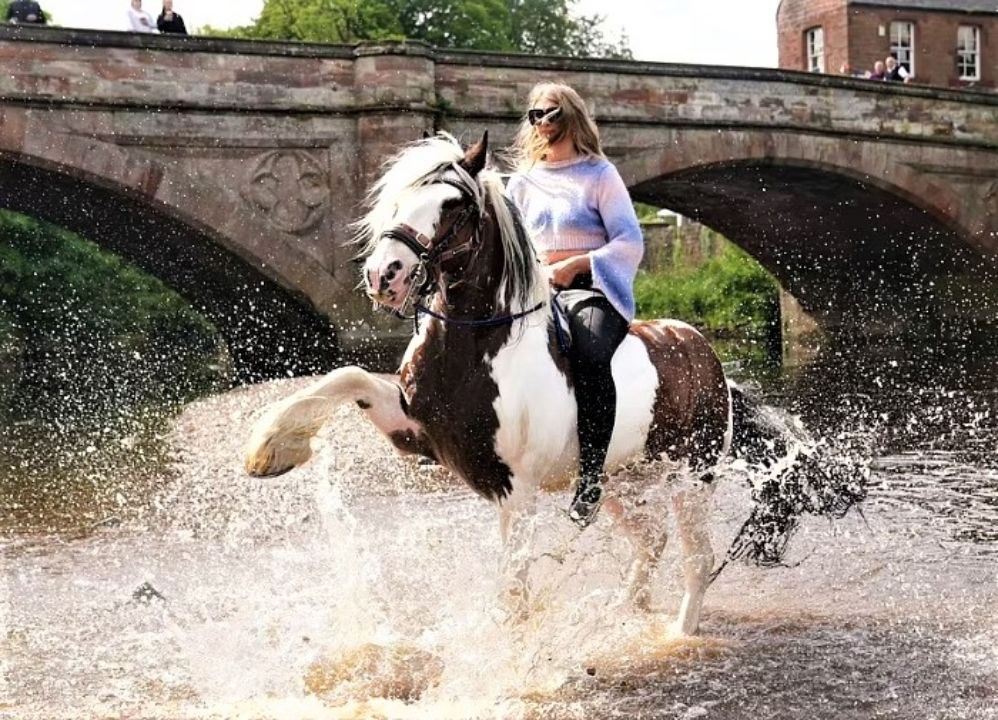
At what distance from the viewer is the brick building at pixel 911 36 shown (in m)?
41.6

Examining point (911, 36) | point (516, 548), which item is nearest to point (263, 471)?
point (516, 548)

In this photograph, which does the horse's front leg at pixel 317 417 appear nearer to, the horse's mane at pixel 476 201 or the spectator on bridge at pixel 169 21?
the horse's mane at pixel 476 201

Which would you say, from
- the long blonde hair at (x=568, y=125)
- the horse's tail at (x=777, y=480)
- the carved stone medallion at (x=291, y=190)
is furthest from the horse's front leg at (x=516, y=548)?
the carved stone medallion at (x=291, y=190)

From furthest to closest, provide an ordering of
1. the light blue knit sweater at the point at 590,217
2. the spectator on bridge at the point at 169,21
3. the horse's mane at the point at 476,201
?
1. the spectator on bridge at the point at 169,21
2. the light blue knit sweater at the point at 590,217
3. the horse's mane at the point at 476,201

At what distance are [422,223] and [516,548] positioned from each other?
1.16 metres

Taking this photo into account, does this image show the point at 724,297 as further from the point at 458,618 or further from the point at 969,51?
the point at 458,618

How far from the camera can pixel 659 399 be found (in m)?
5.55

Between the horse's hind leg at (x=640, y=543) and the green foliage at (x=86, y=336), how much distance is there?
510 inches

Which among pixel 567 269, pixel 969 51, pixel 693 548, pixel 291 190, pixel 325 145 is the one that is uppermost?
pixel 969 51


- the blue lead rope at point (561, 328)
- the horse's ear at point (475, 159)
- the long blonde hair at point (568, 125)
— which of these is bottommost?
the blue lead rope at point (561, 328)

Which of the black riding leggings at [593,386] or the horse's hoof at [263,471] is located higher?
the black riding leggings at [593,386]

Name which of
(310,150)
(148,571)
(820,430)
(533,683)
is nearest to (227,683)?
(533,683)

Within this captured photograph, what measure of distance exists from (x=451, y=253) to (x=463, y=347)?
33 cm

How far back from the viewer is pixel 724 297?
36.2 m
